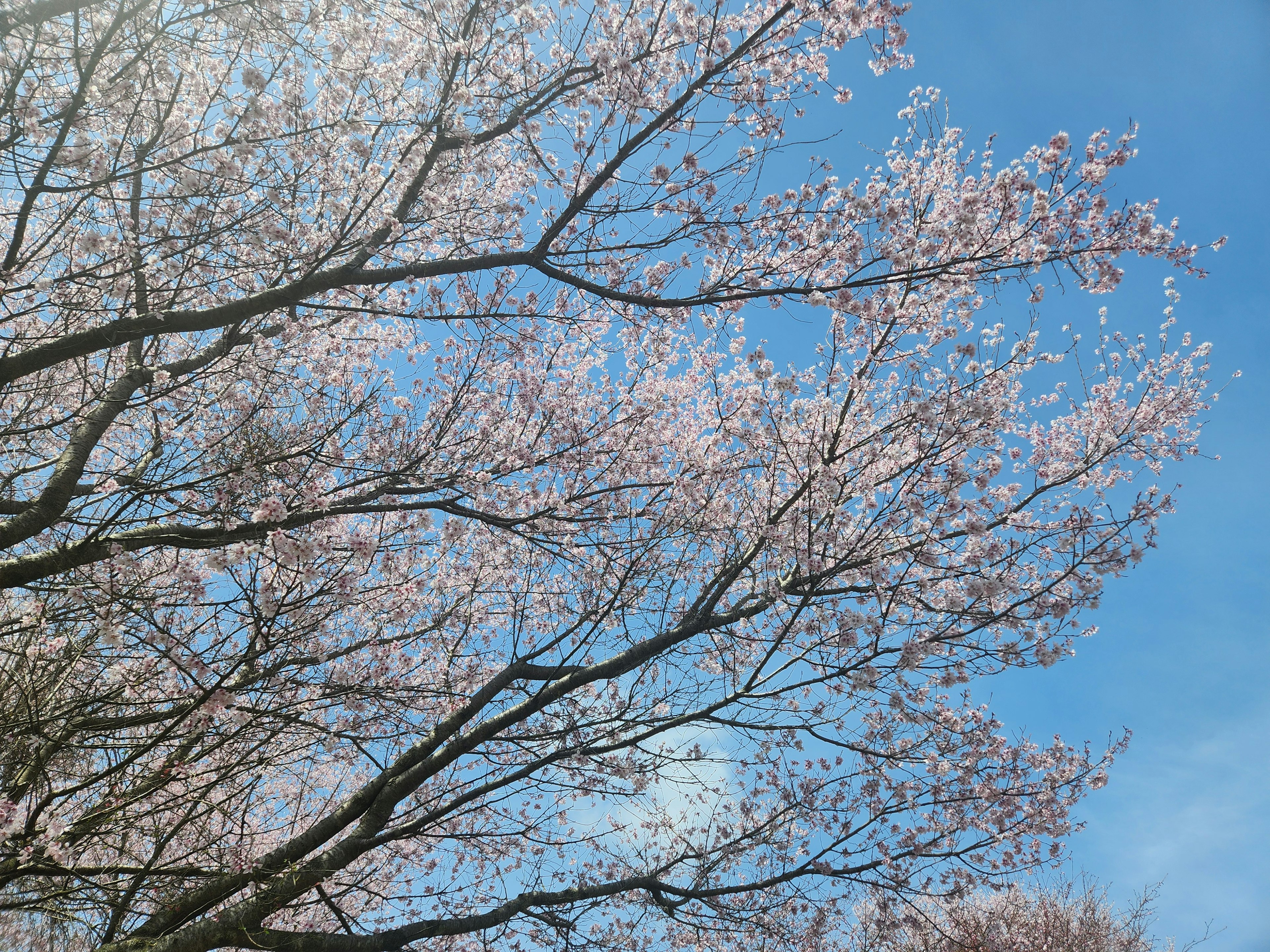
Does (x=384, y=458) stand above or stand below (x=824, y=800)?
above

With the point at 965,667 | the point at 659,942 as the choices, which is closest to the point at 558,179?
the point at 965,667

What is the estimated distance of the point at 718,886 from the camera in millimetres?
7441

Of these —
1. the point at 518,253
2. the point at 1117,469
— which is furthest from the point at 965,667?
the point at 518,253

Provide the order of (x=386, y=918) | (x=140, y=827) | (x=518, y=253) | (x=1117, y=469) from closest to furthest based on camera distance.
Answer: (x=140, y=827)
(x=518, y=253)
(x=1117, y=469)
(x=386, y=918)

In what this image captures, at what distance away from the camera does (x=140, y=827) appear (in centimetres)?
532

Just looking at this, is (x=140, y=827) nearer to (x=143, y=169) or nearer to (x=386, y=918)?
(x=143, y=169)

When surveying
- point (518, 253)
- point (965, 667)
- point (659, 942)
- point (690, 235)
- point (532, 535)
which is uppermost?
point (690, 235)

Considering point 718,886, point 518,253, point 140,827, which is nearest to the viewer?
point 140,827

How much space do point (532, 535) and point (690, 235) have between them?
11.0 feet

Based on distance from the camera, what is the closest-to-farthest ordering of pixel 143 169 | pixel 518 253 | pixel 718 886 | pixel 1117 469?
pixel 143 169, pixel 518 253, pixel 718 886, pixel 1117 469

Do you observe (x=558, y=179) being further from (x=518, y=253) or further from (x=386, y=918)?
(x=386, y=918)

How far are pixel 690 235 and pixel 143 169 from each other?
3.91 m

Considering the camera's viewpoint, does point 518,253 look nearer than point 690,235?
Yes

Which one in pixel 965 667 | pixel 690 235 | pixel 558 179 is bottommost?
pixel 965 667
